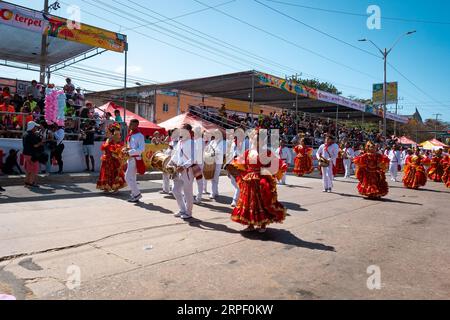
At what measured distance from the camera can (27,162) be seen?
10.2 meters

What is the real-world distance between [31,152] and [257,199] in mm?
7158

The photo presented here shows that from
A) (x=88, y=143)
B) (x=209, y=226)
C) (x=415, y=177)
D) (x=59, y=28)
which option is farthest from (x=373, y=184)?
(x=59, y=28)

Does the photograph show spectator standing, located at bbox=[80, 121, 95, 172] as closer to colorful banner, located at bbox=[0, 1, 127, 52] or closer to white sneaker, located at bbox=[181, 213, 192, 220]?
colorful banner, located at bbox=[0, 1, 127, 52]

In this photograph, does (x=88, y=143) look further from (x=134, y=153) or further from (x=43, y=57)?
(x=43, y=57)

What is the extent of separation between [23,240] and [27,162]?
5439 millimetres

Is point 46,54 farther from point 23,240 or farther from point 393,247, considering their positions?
point 393,247

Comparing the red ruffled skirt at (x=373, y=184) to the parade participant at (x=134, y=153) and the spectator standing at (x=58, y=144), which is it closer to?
the parade participant at (x=134, y=153)

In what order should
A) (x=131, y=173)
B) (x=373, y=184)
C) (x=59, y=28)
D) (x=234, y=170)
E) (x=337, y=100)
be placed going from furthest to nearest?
(x=337, y=100)
(x=59, y=28)
(x=373, y=184)
(x=131, y=173)
(x=234, y=170)

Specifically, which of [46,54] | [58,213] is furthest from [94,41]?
[58,213]

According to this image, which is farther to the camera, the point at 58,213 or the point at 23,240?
the point at 58,213

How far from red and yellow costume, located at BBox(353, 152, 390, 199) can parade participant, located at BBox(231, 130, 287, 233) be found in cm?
624

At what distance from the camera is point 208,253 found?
5129 mm

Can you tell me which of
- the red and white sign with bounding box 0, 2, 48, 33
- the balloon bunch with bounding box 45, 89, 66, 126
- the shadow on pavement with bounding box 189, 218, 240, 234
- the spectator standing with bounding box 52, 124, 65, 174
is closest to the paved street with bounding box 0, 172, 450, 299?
the shadow on pavement with bounding box 189, 218, 240, 234

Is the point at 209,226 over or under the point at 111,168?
under
